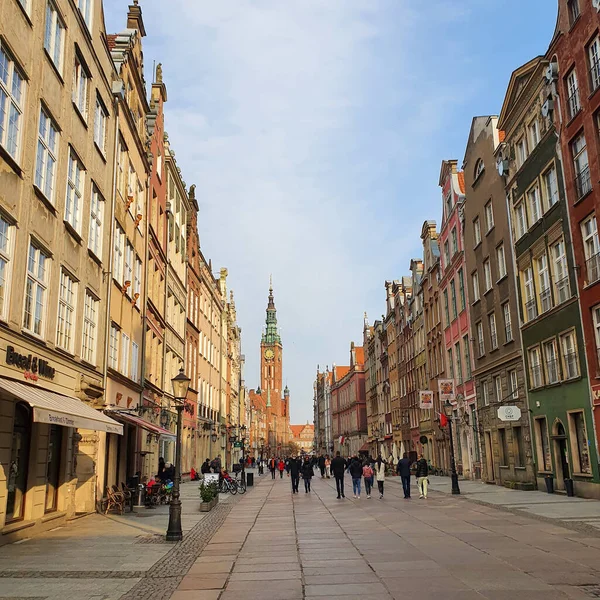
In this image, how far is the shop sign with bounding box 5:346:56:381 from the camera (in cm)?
1372

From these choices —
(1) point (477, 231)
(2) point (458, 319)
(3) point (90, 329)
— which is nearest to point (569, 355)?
(1) point (477, 231)

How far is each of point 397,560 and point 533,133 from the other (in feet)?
72.8

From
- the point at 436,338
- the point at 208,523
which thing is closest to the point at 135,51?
Answer: the point at 208,523

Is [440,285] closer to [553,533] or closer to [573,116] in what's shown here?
[573,116]

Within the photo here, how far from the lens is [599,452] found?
72.5 feet

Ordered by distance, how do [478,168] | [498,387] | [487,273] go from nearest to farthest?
[498,387] → [487,273] → [478,168]

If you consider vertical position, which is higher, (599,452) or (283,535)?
(599,452)

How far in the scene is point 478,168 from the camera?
1403 inches

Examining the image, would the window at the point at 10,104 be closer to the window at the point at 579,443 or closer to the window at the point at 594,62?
the window at the point at 594,62

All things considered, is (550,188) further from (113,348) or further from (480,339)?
(113,348)

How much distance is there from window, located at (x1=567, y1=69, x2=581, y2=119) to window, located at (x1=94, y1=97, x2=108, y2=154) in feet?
55.6

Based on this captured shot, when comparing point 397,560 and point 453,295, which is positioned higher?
point 453,295

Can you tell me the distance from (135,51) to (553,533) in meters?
25.4

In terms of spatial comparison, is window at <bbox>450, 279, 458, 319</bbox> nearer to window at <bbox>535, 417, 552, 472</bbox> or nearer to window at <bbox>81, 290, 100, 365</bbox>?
window at <bbox>535, 417, 552, 472</bbox>
